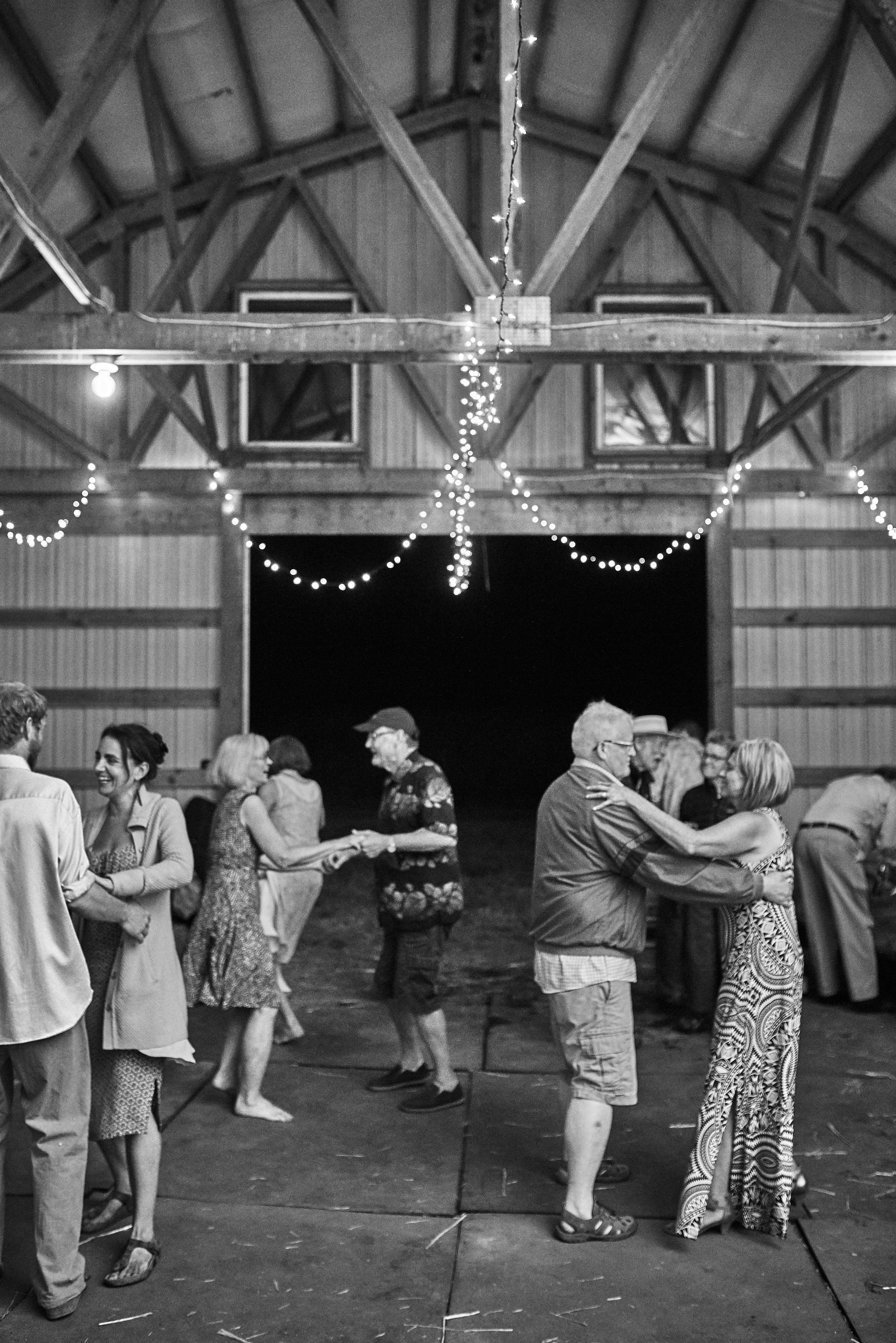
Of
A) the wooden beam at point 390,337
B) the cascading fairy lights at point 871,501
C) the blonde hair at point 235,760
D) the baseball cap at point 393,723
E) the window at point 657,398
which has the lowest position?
the blonde hair at point 235,760

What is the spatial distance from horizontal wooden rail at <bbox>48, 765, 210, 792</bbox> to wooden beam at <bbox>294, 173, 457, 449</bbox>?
131 inches

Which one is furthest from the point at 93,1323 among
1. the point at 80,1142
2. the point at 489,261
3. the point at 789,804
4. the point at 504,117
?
the point at 489,261

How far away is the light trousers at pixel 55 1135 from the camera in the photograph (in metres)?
2.98

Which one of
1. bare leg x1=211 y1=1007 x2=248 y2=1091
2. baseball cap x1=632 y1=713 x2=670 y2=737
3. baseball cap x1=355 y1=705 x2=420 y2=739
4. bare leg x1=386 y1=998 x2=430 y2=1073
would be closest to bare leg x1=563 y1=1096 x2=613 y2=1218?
bare leg x1=386 y1=998 x2=430 y2=1073

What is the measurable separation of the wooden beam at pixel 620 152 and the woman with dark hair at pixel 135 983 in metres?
3.37

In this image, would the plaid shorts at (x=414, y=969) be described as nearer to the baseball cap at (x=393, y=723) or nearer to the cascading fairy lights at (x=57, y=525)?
the baseball cap at (x=393, y=723)

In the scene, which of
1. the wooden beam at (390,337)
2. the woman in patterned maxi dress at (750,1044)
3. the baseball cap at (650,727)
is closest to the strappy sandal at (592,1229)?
the woman in patterned maxi dress at (750,1044)

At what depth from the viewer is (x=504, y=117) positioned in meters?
5.44

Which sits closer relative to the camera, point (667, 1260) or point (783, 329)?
point (667, 1260)

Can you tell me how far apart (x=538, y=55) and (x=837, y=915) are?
6.32m

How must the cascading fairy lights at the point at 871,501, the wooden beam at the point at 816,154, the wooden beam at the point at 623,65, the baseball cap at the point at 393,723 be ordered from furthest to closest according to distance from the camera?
the cascading fairy lights at the point at 871,501 → the wooden beam at the point at 623,65 → the wooden beam at the point at 816,154 → the baseball cap at the point at 393,723

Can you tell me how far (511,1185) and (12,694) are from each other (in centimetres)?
224

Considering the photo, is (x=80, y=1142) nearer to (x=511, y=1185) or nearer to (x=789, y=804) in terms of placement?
(x=511, y=1185)

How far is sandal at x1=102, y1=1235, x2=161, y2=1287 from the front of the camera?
3.21m
